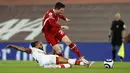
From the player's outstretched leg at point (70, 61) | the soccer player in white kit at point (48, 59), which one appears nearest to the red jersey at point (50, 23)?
the soccer player in white kit at point (48, 59)

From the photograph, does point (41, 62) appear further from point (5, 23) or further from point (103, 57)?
point (5, 23)

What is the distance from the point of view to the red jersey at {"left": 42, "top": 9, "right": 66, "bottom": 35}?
13.4 meters

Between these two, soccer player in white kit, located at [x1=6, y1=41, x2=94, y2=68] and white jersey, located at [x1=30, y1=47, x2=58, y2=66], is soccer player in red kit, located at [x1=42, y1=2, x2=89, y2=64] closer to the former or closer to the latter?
soccer player in white kit, located at [x1=6, y1=41, x2=94, y2=68]

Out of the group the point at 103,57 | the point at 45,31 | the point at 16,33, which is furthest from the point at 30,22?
the point at 45,31

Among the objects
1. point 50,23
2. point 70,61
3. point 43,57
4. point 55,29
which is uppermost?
point 50,23

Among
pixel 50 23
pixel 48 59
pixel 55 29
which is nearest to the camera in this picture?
pixel 48 59

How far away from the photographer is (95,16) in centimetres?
2527

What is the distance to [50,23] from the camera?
43.9 ft

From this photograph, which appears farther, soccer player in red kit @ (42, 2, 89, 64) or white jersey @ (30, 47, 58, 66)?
soccer player in red kit @ (42, 2, 89, 64)

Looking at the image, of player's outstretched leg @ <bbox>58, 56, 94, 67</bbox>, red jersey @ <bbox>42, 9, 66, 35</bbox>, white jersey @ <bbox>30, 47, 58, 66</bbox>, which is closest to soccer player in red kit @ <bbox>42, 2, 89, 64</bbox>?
red jersey @ <bbox>42, 9, 66, 35</bbox>

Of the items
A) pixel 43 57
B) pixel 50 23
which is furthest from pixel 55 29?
pixel 43 57

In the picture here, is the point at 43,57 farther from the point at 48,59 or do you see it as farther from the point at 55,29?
the point at 55,29

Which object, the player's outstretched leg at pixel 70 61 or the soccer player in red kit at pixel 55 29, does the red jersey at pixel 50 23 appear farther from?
the player's outstretched leg at pixel 70 61

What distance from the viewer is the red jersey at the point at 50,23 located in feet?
44.0
